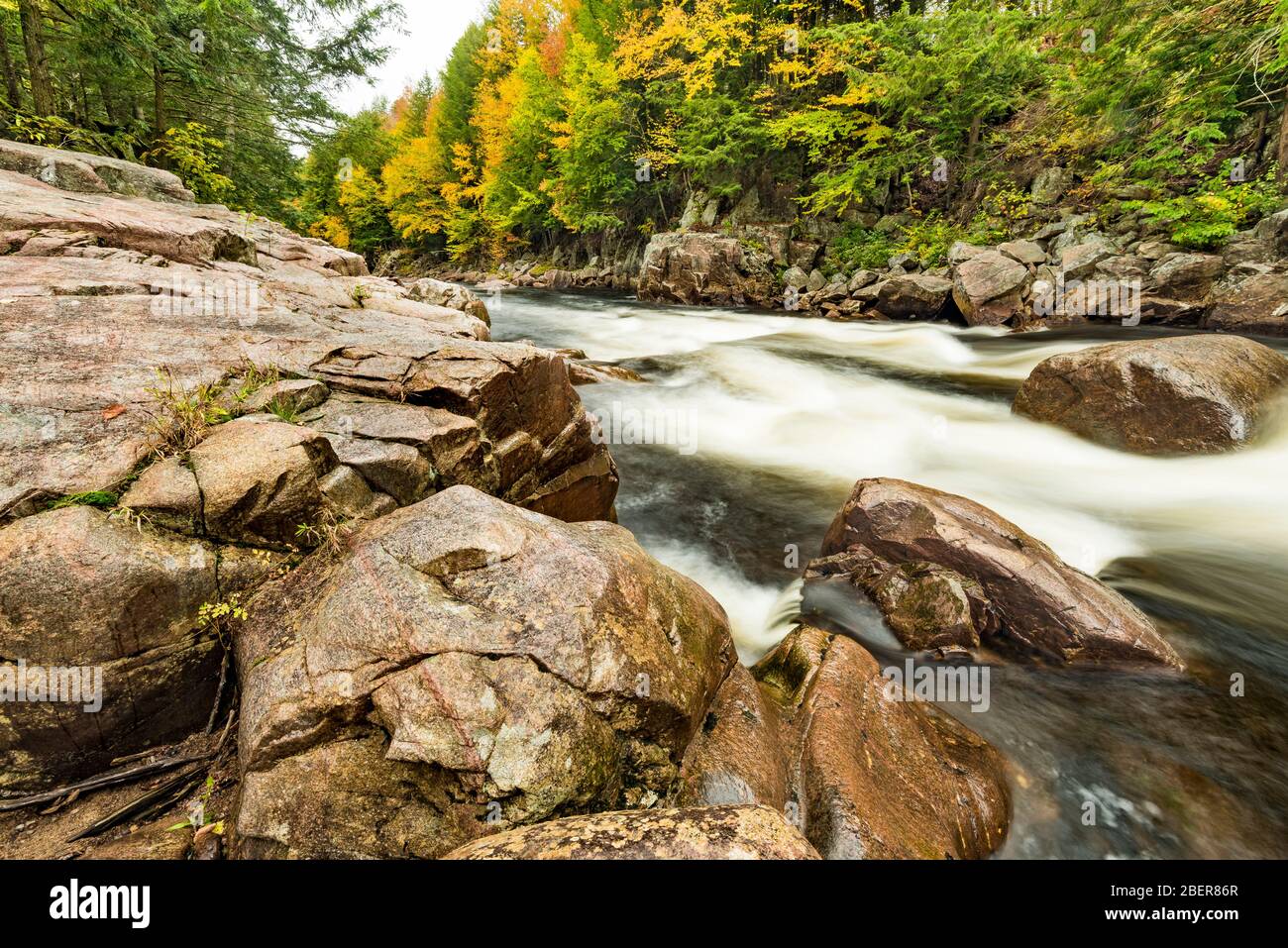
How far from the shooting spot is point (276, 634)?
255 cm

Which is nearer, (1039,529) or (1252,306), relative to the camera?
(1039,529)

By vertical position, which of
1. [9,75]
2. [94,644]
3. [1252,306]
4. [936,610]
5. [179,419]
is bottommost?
[936,610]

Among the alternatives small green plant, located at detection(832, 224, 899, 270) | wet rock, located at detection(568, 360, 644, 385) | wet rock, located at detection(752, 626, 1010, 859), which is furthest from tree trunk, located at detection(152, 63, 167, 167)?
small green plant, located at detection(832, 224, 899, 270)

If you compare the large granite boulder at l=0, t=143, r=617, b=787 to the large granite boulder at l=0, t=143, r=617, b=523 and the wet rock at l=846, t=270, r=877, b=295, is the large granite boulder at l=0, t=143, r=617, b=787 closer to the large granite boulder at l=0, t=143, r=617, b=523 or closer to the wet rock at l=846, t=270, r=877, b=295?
the large granite boulder at l=0, t=143, r=617, b=523

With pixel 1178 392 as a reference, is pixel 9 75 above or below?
above

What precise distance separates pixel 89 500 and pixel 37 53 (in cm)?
1421

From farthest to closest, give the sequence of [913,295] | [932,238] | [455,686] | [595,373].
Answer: [932,238], [913,295], [595,373], [455,686]

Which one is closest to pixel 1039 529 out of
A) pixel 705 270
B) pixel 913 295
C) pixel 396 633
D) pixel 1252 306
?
pixel 396 633

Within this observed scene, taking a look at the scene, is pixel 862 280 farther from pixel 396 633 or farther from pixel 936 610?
pixel 396 633

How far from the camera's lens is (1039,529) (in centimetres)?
593

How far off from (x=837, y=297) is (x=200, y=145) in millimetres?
19210

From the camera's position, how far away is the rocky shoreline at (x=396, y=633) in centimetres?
214

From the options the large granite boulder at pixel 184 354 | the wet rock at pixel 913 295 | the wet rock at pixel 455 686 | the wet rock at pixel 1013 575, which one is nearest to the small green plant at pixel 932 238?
the wet rock at pixel 913 295

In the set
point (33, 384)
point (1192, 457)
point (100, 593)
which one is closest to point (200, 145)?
point (33, 384)
